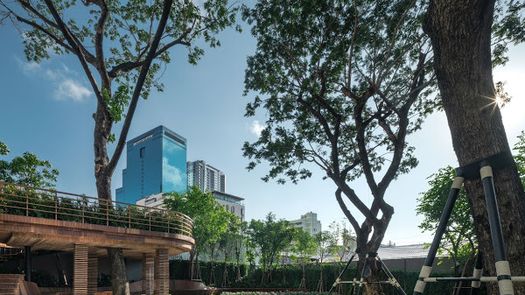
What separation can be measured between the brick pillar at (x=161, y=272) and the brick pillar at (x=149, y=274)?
24 centimetres

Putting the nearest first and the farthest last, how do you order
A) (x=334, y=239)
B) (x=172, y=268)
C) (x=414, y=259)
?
(x=414, y=259) → (x=172, y=268) → (x=334, y=239)

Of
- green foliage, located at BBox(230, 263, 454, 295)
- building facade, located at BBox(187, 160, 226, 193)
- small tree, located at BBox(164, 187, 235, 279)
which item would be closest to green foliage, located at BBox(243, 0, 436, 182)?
green foliage, located at BBox(230, 263, 454, 295)

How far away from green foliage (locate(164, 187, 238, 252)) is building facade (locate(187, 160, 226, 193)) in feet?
190

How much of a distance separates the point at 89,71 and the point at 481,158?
14.5 meters

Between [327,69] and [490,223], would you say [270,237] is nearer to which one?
[327,69]

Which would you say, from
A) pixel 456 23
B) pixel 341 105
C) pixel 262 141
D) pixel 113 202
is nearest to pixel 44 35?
pixel 113 202

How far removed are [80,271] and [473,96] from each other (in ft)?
45.4

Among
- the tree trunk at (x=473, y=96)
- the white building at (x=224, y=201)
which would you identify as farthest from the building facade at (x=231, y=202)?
the tree trunk at (x=473, y=96)

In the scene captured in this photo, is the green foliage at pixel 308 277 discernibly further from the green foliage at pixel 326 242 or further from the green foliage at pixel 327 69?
the green foliage at pixel 327 69

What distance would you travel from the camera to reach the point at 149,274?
1778 centimetres

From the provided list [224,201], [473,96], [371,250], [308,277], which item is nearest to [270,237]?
[308,277]

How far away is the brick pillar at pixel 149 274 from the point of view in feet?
57.0

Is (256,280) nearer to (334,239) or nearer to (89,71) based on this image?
(334,239)

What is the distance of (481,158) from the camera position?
2693mm
